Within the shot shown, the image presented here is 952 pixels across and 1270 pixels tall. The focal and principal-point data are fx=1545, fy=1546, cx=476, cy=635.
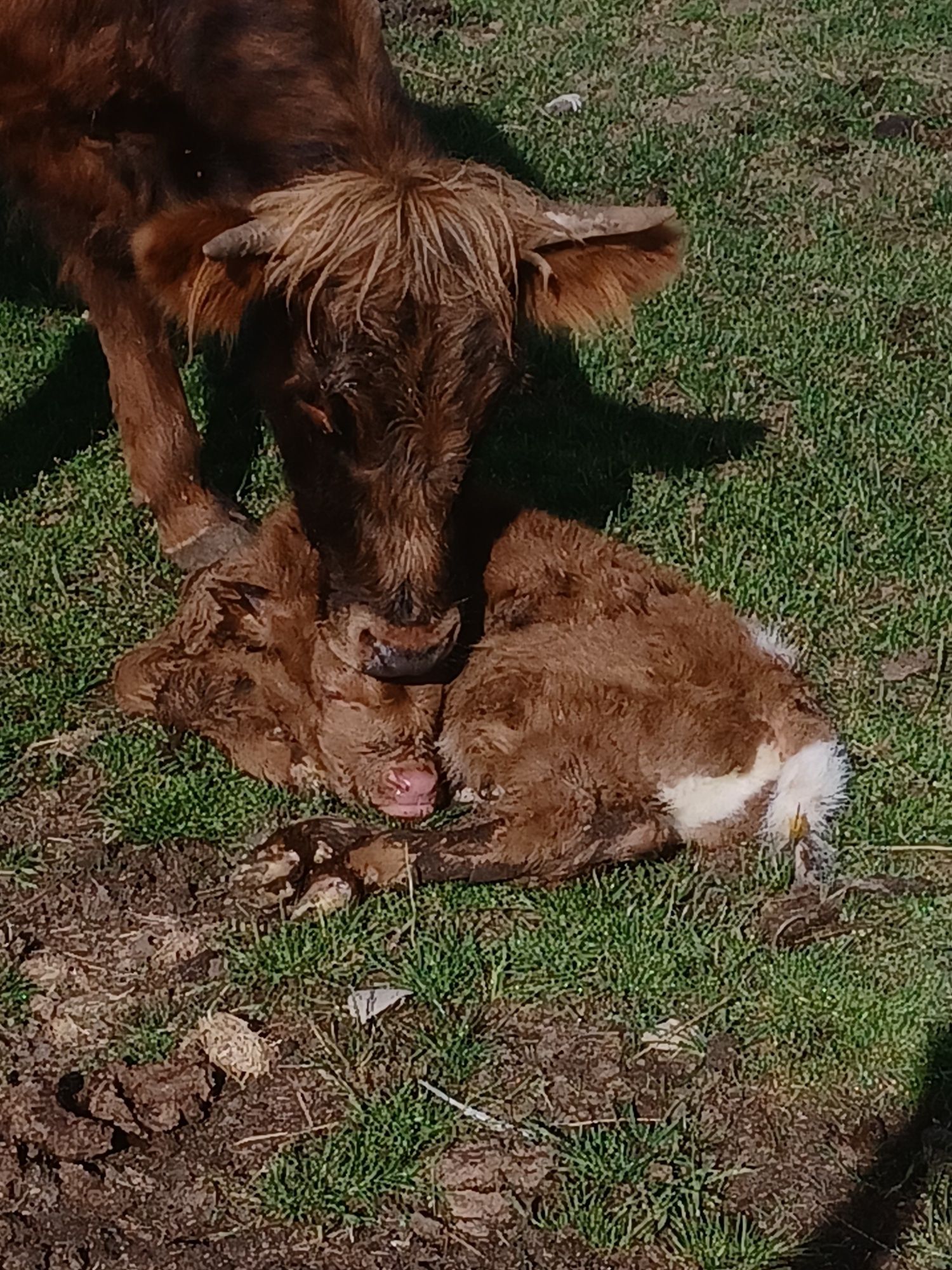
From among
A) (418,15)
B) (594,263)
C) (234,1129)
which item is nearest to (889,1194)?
(234,1129)

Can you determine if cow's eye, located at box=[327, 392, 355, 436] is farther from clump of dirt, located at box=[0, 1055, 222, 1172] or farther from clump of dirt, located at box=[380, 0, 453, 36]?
clump of dirt, located at box=[380, 0, 453, 36]

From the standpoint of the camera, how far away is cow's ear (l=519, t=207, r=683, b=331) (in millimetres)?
3887

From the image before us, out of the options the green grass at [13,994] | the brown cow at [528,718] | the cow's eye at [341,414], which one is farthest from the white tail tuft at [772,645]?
the green grass at [13,994]

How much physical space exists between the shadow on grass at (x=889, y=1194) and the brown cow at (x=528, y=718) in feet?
2.24

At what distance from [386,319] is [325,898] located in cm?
139

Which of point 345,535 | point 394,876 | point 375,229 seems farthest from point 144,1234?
point 375,229

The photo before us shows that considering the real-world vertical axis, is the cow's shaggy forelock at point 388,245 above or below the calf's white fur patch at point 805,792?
above

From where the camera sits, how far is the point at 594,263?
3.98 m

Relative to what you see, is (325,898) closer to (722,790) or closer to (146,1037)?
(146,1037)

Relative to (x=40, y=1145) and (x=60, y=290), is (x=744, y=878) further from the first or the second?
(x=60, y=290)

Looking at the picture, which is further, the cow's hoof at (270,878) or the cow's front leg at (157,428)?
the cow's front leg at (157,428)

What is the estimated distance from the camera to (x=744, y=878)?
12.6ft

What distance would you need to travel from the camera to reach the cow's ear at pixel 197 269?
3.66m

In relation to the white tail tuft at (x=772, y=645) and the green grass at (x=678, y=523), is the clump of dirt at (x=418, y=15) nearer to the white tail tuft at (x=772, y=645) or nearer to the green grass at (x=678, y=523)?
the green grass at (x=678, y=523)
